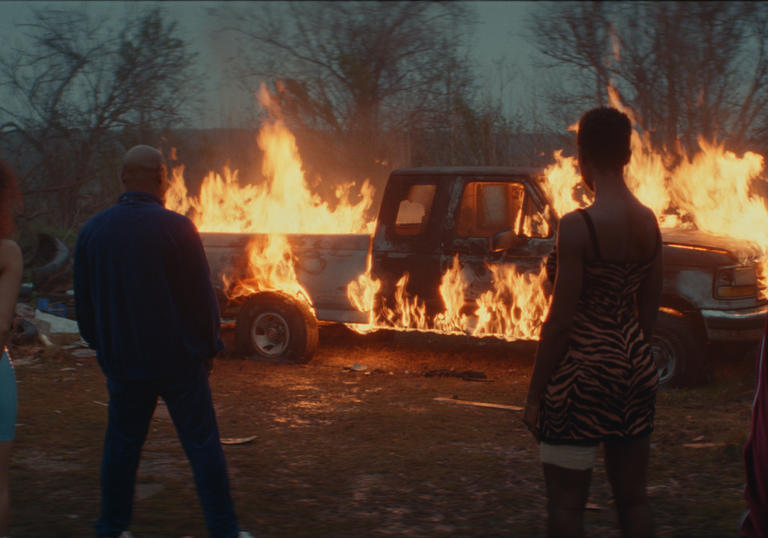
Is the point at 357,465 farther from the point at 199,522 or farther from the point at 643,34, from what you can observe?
the point at 643,34

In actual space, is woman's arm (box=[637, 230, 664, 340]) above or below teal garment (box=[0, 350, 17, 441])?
above

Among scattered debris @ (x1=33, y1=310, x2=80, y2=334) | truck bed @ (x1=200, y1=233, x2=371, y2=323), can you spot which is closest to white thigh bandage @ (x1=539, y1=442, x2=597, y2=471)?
truck bed @ (x1=200, y1=233, x2=371, y2=323)

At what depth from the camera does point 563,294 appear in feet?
9.32

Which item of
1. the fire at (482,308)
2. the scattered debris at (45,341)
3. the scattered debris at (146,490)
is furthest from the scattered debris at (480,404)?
the scattered debris at (45,341)

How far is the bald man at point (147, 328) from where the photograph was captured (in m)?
3.63

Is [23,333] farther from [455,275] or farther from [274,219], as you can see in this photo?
[455,275]

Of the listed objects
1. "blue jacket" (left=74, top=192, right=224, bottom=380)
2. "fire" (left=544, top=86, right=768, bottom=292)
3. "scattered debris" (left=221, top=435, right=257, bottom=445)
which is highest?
"fire" (left=544, top=86, right=768, bottom=292)

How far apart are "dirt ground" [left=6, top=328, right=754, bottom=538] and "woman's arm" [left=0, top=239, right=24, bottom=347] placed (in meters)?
1.41

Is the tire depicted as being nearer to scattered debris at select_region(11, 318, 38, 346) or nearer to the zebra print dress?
the zebra print dress

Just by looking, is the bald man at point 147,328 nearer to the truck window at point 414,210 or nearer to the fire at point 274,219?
the truck window at point 414,210

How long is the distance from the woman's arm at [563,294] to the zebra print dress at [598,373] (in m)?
0.04

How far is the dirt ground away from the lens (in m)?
4.56

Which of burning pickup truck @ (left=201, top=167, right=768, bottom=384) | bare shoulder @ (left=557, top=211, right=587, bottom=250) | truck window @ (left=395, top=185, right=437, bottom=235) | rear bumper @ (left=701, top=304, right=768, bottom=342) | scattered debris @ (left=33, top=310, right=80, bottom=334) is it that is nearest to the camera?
bare shoulder @ (left=557, top=211, right=587, bottom=250)

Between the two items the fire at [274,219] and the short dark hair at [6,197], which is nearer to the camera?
the short dark hair at [6,197]
